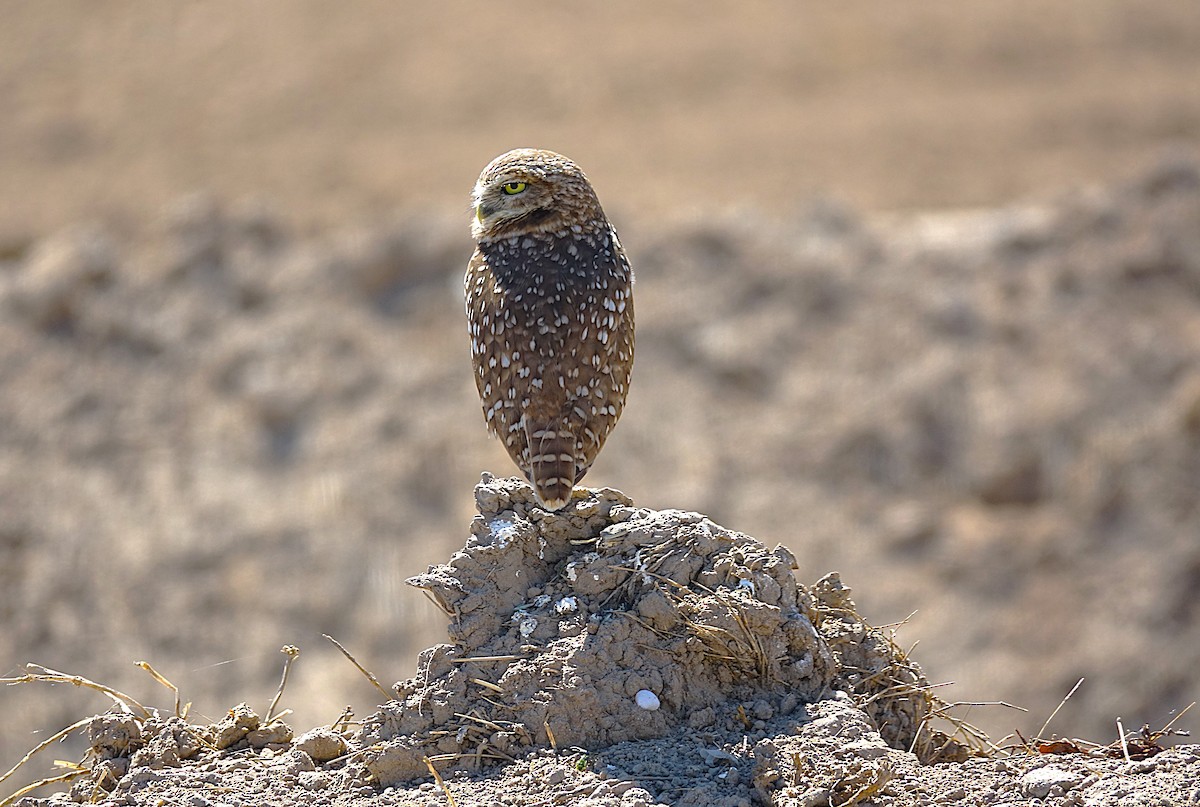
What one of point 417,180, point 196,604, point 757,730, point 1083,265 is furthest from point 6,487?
point 757,730

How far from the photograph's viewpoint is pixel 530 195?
24.3 feet

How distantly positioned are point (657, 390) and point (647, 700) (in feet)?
42.4

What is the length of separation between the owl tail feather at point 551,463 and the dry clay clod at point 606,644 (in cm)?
9

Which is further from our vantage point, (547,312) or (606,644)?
(547,312)

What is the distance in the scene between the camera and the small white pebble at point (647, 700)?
5922mm

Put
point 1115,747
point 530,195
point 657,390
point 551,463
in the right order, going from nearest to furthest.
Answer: point 1115,747 → point 551,463 → point 530,195 → point 657,390

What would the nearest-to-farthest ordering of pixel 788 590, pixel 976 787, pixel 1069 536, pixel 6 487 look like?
pixel 976 787
pixel 788 590
pixel 1069 536
pixel 6 487

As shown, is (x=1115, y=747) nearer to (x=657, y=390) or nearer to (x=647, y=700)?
(x=647, y=700)

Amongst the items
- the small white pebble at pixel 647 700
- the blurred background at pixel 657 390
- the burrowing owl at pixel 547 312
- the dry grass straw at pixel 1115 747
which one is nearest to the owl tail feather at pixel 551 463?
the burrowing owl at pixel 547 312

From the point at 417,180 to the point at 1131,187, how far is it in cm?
1032

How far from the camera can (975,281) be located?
63.0 feet

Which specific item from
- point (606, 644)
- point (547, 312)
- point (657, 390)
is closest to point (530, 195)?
point (547, 312)

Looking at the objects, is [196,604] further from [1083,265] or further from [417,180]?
[1083,265]

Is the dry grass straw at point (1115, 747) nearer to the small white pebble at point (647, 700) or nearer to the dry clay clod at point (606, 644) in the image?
the dry clay clod at point (606, 644)
